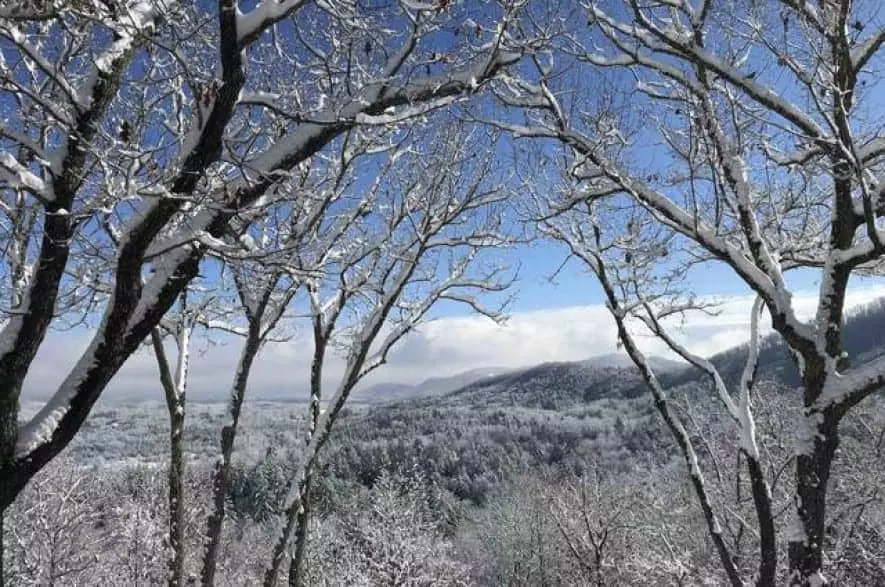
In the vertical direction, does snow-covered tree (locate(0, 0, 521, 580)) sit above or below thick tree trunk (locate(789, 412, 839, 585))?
above

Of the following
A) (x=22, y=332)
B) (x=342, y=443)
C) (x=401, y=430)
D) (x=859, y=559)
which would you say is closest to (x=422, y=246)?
(x=22, y=332)

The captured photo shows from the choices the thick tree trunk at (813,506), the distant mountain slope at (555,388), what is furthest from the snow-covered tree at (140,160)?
the distant mountain slope at (555,388)

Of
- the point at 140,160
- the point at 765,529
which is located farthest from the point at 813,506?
the point at 140,160

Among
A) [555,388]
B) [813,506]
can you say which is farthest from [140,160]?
[555,388]

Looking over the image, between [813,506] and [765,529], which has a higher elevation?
[813,506]

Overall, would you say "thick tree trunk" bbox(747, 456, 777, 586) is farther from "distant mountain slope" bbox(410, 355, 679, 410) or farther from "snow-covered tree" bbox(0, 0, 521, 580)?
"distant mountain slope" bbox(410, 355, 679, 410)

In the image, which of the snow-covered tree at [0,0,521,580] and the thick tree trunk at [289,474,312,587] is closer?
the snow-covered tree at [0,0,521,580]

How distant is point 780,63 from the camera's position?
450 centimetres

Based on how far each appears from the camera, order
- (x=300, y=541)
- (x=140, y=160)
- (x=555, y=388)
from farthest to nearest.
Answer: (x=555, y=388) → (x=300, y=541) → (x=140, y=160)

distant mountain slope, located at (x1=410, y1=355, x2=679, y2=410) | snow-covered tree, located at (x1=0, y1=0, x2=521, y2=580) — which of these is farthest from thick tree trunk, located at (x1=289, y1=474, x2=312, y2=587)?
distant mountain slope, located at (x1=410, y1=355, x2=679, y2=410)

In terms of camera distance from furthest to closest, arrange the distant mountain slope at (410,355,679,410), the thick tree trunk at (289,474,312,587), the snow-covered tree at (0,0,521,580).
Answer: the distant mountain slope at (410,355,679,410)
the thick tree trunk at (289,474,312,587)
the snow-covered tree at (0,0,521,580)

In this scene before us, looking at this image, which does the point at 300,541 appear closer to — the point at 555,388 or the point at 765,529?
the point at 765,529

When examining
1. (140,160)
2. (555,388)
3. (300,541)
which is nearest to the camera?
(140,160)

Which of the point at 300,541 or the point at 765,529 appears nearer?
the point at 765,529
